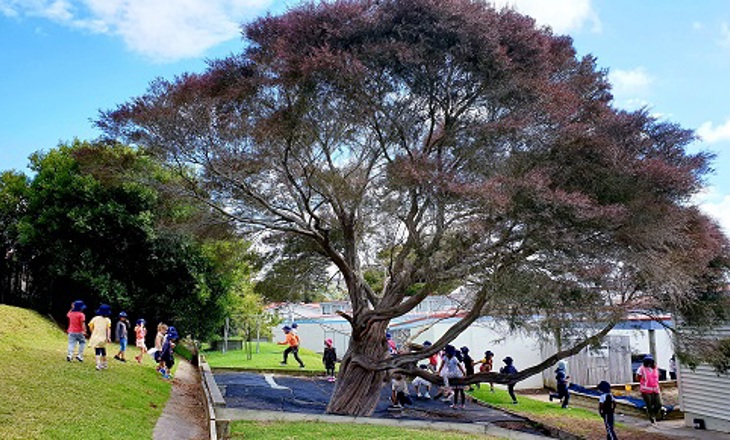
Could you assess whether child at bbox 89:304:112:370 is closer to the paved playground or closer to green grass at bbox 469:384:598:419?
the paved playground

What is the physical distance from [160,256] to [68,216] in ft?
12.0

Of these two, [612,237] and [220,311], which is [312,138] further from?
[220,311]

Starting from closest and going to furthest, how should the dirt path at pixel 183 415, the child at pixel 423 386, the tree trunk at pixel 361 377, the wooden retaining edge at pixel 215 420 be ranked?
the wooden retaining edge at pixel 215 420, the dirt path at pixel 183 415, the tree trunk at pixel 361 377, the child at pixel 423 386

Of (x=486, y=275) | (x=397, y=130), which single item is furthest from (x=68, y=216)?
(x=486, y=275)

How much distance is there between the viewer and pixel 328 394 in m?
18.2

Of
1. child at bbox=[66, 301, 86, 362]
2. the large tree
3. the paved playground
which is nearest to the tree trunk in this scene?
the large tree

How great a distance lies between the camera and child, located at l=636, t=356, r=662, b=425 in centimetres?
1513

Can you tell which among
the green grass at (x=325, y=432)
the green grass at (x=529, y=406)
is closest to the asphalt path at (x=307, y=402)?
the green grass at (x=529, y=406)

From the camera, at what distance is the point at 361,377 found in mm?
14227

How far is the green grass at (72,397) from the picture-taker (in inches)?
321

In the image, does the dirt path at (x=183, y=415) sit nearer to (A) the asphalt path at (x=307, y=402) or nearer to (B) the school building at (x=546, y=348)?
(A) the asphalt path at (x=307, y=402)

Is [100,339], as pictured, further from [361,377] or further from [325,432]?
[325,432]

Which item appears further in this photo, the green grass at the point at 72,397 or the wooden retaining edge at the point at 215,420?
the wooden retaining edge at the point at 215,420

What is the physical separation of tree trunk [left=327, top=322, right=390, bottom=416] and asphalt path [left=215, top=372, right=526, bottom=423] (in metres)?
0.61
